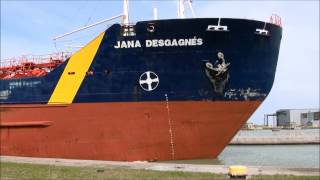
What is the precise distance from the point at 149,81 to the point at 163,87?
1.58 ft

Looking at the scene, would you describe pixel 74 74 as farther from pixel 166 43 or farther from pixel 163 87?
pixel 166 43

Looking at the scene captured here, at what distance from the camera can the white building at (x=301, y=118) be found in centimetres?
8920

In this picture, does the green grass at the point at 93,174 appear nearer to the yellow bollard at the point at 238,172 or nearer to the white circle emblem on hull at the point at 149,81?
the yellow bollard at the point at 238,172

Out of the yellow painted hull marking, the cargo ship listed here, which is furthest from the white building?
the yellow painted hull marking

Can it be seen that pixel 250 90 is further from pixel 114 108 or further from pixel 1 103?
pixel 1 103

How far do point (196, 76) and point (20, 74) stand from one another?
7172 millimetres

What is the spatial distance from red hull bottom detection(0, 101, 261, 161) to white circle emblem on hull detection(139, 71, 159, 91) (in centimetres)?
53

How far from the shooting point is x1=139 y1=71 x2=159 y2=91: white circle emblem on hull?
1542 centimetres

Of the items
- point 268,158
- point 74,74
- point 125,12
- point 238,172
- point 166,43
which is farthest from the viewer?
point 268,158

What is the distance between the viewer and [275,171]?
11.6 metres

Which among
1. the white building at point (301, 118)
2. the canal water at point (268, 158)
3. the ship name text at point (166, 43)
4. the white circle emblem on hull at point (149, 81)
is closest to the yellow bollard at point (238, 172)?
the canal water at point (268, 158)

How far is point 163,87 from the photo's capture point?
1545 cm

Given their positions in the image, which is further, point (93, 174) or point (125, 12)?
point (125, 12)

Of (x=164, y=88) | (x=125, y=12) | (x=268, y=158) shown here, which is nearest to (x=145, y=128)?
(x=164, y=88)
